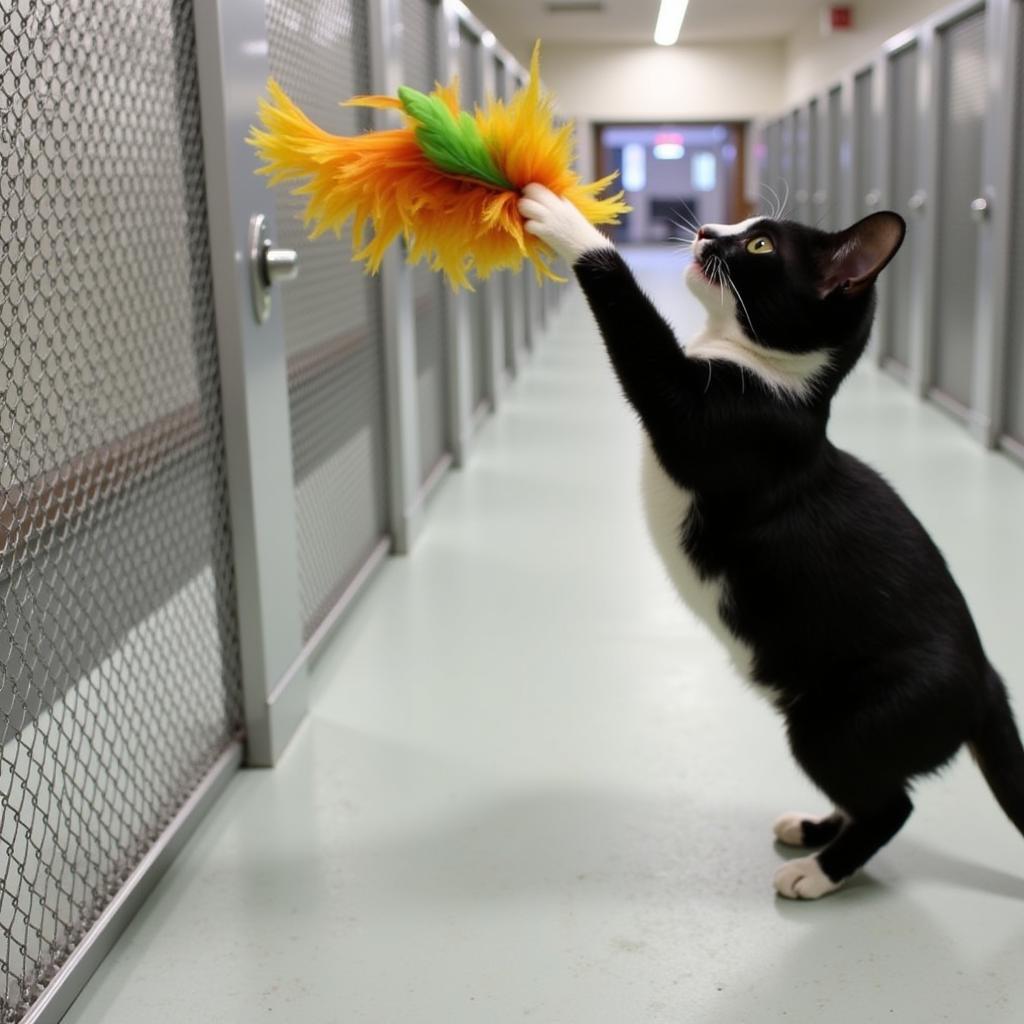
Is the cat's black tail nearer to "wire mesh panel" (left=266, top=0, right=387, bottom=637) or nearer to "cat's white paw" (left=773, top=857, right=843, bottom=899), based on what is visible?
"cat's white paw" (left=773, top=857, right=843, bottom=899)

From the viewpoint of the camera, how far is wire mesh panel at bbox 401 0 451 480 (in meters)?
3.99

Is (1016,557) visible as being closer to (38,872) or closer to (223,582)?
(223,582)

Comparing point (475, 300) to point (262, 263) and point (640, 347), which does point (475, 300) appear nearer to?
point (262, 263)

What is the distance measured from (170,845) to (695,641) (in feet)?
4.58

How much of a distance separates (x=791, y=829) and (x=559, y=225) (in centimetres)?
101

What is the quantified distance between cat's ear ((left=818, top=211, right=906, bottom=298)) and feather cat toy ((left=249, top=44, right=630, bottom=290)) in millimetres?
306

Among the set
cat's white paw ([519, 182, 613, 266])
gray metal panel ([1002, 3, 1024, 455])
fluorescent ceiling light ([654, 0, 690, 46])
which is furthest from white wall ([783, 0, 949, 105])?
cat's white paw ([519, 182, 613, 266])

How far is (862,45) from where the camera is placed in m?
11.3

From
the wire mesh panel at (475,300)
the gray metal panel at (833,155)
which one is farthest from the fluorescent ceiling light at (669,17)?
the gray metal panel at (833,155)

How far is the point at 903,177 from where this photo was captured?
7.04 m

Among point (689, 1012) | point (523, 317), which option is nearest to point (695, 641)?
point (689, 1012)

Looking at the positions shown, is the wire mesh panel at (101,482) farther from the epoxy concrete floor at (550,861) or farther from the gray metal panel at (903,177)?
the gray metal panel at (903,177)

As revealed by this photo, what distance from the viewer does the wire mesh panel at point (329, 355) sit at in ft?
8.77

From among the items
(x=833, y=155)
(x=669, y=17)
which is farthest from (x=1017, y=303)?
(x=833, y=155)
